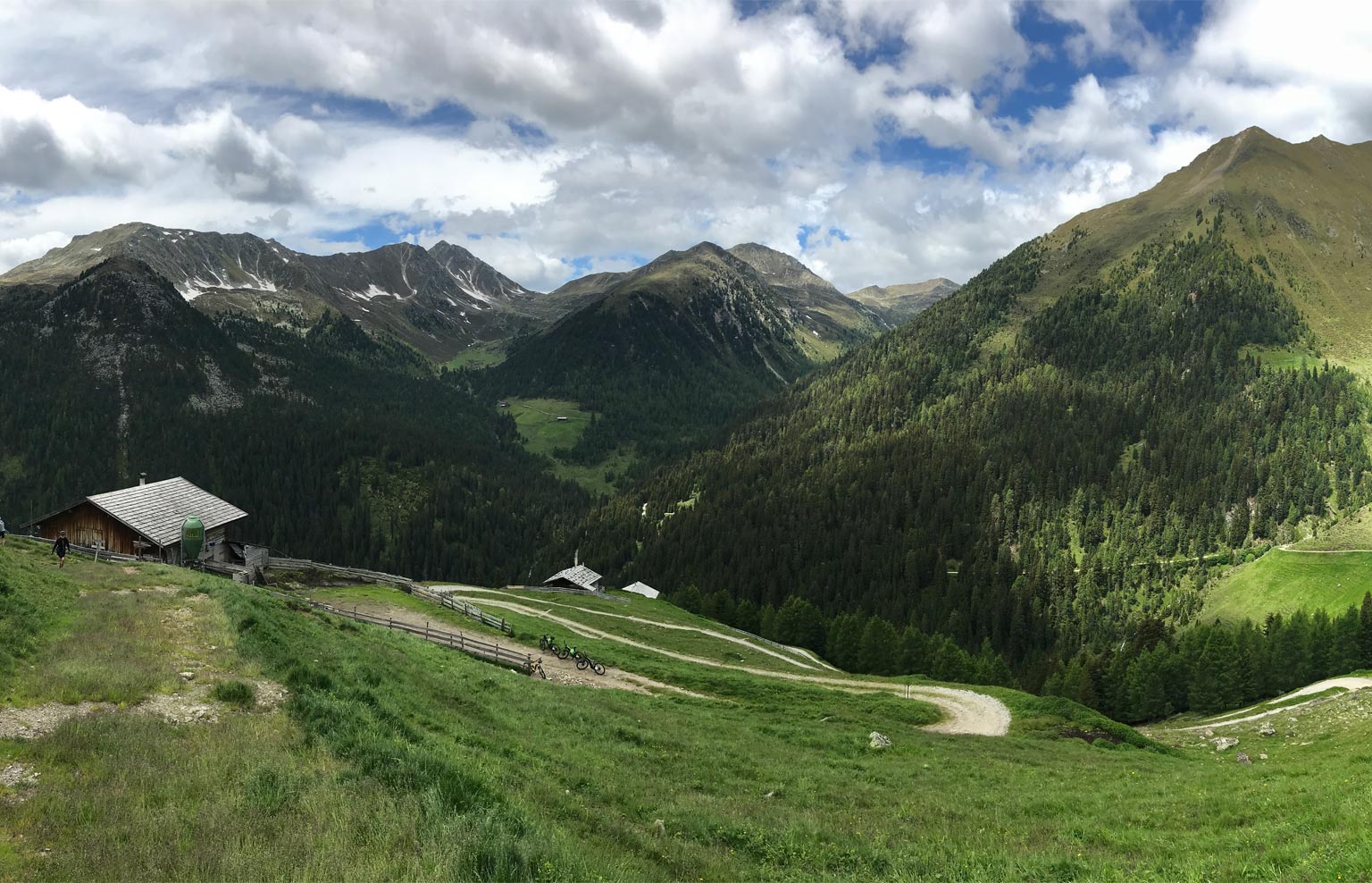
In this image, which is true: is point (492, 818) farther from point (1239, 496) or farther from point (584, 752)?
point (1239, 496)

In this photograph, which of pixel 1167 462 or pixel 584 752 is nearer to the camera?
pixel 584 752

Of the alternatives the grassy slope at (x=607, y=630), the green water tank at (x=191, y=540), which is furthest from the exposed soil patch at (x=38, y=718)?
the green water tank at (x=191, y=540)

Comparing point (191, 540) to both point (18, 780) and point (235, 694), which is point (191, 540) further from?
point (18, 780)

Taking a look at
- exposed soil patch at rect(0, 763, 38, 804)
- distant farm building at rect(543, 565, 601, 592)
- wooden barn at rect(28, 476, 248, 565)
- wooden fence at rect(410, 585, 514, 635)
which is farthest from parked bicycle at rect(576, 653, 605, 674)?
distant farm building at rect(543, 565, 601, 592)

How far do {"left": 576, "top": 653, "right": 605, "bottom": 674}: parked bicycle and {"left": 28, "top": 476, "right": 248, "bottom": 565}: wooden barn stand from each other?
1377 inches

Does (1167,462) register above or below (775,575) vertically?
above

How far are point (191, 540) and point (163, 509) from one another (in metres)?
4.69

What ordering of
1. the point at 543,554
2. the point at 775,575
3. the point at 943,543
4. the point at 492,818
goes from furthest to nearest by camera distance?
the point at 543,554
the point at 943,543
the point at 775,575
the point at 492,818

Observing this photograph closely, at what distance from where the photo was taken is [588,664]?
45906mm

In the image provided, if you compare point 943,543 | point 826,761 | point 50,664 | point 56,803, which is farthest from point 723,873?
point 943,543

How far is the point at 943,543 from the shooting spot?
17838 cm

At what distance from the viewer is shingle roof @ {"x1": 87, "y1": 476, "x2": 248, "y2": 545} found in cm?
5077

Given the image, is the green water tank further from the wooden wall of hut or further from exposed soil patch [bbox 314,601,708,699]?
exposed soil patch [bbox 314,601,708,699]

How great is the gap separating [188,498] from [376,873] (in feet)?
208
